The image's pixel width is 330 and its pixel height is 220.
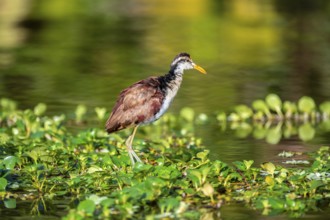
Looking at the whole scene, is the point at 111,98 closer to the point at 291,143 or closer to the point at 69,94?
the point at 69,94

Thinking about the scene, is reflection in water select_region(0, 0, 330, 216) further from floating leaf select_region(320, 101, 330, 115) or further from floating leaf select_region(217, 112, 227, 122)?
floating leaf select_region(320, 101, 330, 115)

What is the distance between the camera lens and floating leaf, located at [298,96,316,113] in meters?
15.4

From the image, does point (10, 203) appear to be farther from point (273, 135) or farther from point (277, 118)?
point (277, 118)

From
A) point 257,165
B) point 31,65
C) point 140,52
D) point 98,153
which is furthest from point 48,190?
point 140,52

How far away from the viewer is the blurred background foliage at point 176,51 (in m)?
17.3

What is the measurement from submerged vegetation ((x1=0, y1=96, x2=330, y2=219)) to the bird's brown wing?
0.44 metres

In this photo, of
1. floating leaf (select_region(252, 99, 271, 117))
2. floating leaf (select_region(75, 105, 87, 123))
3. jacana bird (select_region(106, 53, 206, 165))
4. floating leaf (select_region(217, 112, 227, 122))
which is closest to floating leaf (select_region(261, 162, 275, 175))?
jacana bird (select_region(106, 53, 206, 165))

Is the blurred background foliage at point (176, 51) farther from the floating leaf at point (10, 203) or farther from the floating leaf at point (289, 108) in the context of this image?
the floating leaf at point (10, 203)

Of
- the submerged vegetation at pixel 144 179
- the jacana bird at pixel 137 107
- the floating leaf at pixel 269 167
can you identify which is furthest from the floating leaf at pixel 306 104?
the floating leaf at pixel 269 167

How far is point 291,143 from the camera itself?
46.0ft

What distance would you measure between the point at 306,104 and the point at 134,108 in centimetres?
424

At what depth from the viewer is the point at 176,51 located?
22625 mm

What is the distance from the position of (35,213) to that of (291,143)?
5213mm

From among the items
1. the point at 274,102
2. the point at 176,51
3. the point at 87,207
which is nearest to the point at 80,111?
the point at 274,102
